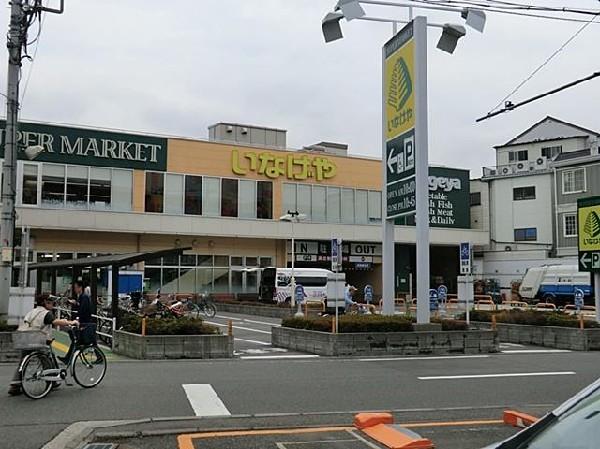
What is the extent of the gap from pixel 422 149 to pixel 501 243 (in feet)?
127

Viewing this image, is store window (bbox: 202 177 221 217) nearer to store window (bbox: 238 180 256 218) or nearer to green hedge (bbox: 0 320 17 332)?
store window (bbox: 238 180 256 218)

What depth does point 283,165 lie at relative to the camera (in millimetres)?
47156

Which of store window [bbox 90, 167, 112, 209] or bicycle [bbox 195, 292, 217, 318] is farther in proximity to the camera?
store window [bbox 90, 167, 112, 209]

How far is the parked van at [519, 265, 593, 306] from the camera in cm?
4126

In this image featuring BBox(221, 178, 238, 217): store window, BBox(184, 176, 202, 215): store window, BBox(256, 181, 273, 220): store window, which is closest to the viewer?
BBox(184, 176, 202, 215): store window

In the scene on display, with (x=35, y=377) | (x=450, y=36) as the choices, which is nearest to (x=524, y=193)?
(x=450, y=36)

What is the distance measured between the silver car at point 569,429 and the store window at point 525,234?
173 feet

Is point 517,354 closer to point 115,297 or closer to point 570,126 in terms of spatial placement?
point 115,297

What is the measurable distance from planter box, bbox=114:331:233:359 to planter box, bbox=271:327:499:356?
7.84 feet

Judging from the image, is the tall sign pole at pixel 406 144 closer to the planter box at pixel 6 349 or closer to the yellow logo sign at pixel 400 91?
the yellow logo sign at pixel 400 91

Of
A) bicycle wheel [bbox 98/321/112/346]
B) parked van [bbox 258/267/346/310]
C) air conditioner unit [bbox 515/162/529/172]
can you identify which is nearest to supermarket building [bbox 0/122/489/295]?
parked van [bbox 258/267/346/310]

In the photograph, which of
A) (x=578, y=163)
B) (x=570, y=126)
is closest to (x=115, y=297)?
(x=578, y=163)

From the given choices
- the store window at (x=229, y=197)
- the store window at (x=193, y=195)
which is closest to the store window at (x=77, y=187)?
the store window at (x=193, y=195)

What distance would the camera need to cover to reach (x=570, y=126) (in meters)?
61.3
